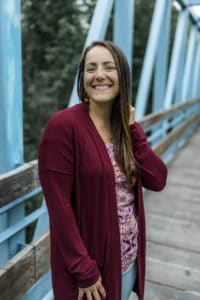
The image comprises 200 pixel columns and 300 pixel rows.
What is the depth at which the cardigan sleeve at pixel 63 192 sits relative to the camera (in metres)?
1.30

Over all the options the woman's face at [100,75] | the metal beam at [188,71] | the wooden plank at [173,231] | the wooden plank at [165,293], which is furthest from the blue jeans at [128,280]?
the metal beam at [188,71]

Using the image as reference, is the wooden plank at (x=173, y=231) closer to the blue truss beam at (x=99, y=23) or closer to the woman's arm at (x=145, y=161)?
the blue truss beam at (x=99, y=23)

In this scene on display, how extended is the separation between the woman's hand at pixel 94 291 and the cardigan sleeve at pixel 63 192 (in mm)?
21

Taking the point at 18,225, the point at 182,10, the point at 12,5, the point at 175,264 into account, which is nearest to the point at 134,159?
the point at 18,225

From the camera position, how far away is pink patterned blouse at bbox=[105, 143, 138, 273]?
1453mm

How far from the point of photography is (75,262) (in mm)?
1321

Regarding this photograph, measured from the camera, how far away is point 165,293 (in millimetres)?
2623

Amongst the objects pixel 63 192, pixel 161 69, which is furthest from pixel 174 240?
pixel 161 69

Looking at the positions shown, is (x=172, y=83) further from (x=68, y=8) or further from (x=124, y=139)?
(x=68, y=8)

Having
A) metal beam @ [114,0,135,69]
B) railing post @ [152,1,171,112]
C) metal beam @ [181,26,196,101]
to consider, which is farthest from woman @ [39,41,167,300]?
metal beam @ [181,26,196,101]

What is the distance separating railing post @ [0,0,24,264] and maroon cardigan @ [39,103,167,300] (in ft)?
1.70

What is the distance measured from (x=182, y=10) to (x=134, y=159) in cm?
715

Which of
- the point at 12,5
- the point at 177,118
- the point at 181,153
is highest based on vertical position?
the point at 12,5

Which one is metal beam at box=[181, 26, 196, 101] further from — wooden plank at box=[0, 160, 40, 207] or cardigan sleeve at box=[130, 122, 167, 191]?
cardigan sleeve at box=[130, 122, 167, 191]
